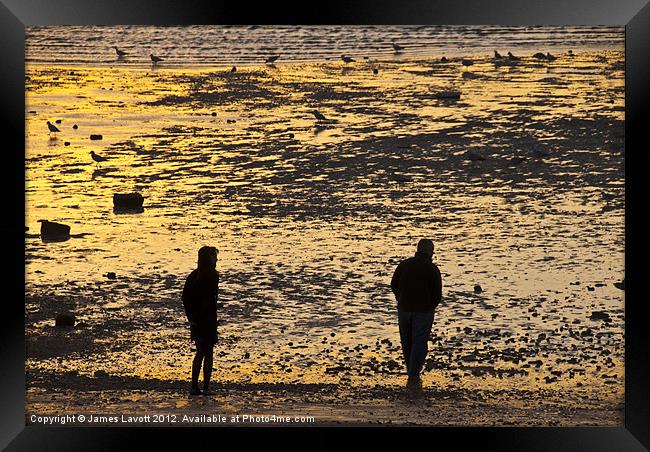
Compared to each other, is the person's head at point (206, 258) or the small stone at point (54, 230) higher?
the small stone at point (54, 230)

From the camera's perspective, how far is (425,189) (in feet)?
61.6

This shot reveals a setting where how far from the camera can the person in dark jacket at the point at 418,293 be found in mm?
11617

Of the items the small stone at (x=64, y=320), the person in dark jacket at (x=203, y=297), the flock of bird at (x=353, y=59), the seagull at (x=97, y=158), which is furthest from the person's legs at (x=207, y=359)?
the seagull at (x=97, y=158)

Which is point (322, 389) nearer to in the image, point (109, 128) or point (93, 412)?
point (93, 412)

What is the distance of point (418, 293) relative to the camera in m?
11.7

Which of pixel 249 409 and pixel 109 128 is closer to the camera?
pixel 249 409

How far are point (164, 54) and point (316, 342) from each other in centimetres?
731

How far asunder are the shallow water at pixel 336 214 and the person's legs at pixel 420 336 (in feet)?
2.22

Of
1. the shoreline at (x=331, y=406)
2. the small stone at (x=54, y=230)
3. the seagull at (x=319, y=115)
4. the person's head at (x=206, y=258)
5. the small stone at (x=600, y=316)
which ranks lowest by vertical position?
the shoreline at (x=331, y=406)

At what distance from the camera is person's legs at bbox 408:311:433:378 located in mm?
11727

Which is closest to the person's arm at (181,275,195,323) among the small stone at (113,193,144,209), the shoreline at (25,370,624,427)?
the shoreline at (25,370,624,427)
